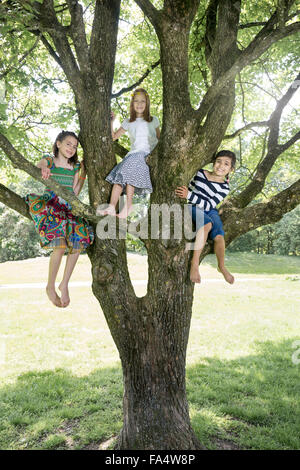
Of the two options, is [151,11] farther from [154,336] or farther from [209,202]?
[154,336]

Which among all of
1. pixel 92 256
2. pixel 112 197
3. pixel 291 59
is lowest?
pixel 92 256

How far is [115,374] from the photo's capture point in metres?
6.44

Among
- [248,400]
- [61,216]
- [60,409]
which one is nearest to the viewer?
[61,216]

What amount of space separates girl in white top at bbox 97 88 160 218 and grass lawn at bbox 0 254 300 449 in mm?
2922

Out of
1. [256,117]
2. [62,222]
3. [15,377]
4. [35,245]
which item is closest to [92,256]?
[62,222]

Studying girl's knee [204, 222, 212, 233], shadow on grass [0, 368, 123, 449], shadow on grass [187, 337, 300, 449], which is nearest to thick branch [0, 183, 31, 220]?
girl's knee [204, 222, 212, 233]

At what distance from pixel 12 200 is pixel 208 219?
5.89ft

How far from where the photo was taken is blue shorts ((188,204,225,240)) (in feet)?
11.5

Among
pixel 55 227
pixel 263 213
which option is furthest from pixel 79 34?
pixel 263 213

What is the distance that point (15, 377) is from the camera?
6.38 meters

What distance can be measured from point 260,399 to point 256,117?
5.75 m

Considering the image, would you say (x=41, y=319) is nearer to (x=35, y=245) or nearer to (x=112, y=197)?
(x=112, y=197)

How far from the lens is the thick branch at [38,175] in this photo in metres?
3.03

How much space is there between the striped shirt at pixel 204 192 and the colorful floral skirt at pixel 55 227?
3.49 ft
